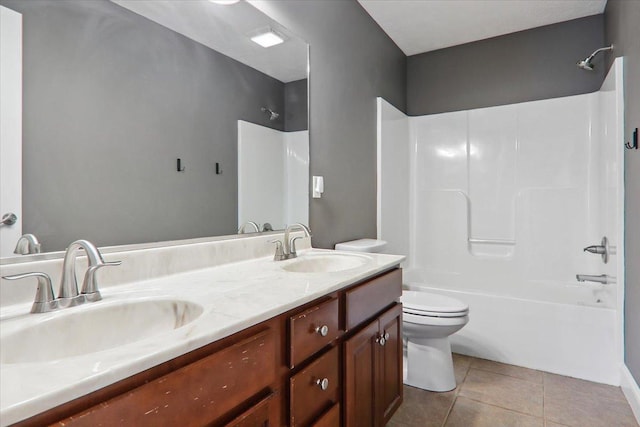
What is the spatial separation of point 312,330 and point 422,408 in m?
1.28

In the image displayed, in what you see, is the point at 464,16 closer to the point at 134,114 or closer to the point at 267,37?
the point at 267,37

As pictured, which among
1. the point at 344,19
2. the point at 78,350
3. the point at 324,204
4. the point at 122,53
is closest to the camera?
the point at 78,350

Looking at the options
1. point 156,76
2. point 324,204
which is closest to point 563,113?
point 324,204

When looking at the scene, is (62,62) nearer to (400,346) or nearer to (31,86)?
(31,86)

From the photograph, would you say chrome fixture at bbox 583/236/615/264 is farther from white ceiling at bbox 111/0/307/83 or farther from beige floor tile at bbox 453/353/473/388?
white ceiling at bbox 111/0/307/83

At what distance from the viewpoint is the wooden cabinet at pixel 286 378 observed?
57 cm

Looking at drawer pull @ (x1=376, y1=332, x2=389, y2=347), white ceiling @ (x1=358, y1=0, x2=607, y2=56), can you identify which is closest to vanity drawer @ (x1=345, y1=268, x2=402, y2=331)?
drawer pull @ (x1=376, y1=332, x2=389, y2=347)

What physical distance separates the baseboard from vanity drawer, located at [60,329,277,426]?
204 cm

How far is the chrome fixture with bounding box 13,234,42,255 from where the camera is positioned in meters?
0.90

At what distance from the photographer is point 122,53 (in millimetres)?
1107

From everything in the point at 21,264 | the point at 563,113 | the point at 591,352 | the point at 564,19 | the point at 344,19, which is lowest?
the point at 591,352

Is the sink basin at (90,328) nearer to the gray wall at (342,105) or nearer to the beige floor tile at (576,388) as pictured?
the gray wall at (342,105)

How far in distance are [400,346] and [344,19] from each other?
2.02 meters

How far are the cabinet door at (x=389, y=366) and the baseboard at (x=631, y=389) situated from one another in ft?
4.04
